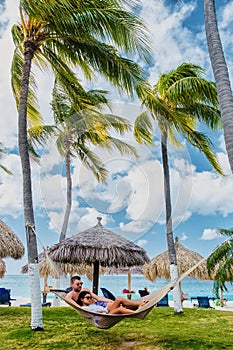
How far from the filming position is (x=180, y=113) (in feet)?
20.3

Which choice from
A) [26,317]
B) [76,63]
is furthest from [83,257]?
[76,63]

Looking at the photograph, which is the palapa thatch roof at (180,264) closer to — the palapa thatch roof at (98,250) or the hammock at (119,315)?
the palapa thatch roof at (98,250)

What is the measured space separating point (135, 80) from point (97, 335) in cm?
321

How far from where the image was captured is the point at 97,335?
4141 millimetres

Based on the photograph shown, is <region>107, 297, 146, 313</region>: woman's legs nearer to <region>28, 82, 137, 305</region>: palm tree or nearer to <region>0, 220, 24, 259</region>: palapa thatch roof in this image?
<region>0, 220, 24, 259</region>: palapa thatch roof

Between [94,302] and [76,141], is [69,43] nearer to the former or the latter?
[94,302]

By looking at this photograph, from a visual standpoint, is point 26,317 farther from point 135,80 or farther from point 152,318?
point 135,80

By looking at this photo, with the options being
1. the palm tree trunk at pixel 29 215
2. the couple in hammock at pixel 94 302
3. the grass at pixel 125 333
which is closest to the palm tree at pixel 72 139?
the palm tree trunk at pixel 29 215

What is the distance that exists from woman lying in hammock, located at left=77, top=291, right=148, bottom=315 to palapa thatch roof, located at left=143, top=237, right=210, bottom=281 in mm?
5438

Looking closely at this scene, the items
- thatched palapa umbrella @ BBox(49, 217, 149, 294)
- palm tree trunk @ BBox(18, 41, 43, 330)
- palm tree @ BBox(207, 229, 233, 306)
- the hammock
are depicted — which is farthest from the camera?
thatched palapa umbrella @ BBox(49, 217, 149, 294)

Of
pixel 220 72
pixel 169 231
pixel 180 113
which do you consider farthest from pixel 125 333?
pixel 180 113

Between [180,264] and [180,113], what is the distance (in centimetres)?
423

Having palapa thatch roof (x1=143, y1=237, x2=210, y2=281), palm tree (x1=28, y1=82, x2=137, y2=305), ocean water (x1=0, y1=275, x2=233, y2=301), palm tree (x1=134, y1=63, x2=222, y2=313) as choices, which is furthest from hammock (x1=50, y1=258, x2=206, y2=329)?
ocean water (x1=0, y1=275, x2=233, y2=301)

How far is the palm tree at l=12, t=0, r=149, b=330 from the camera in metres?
4.23
